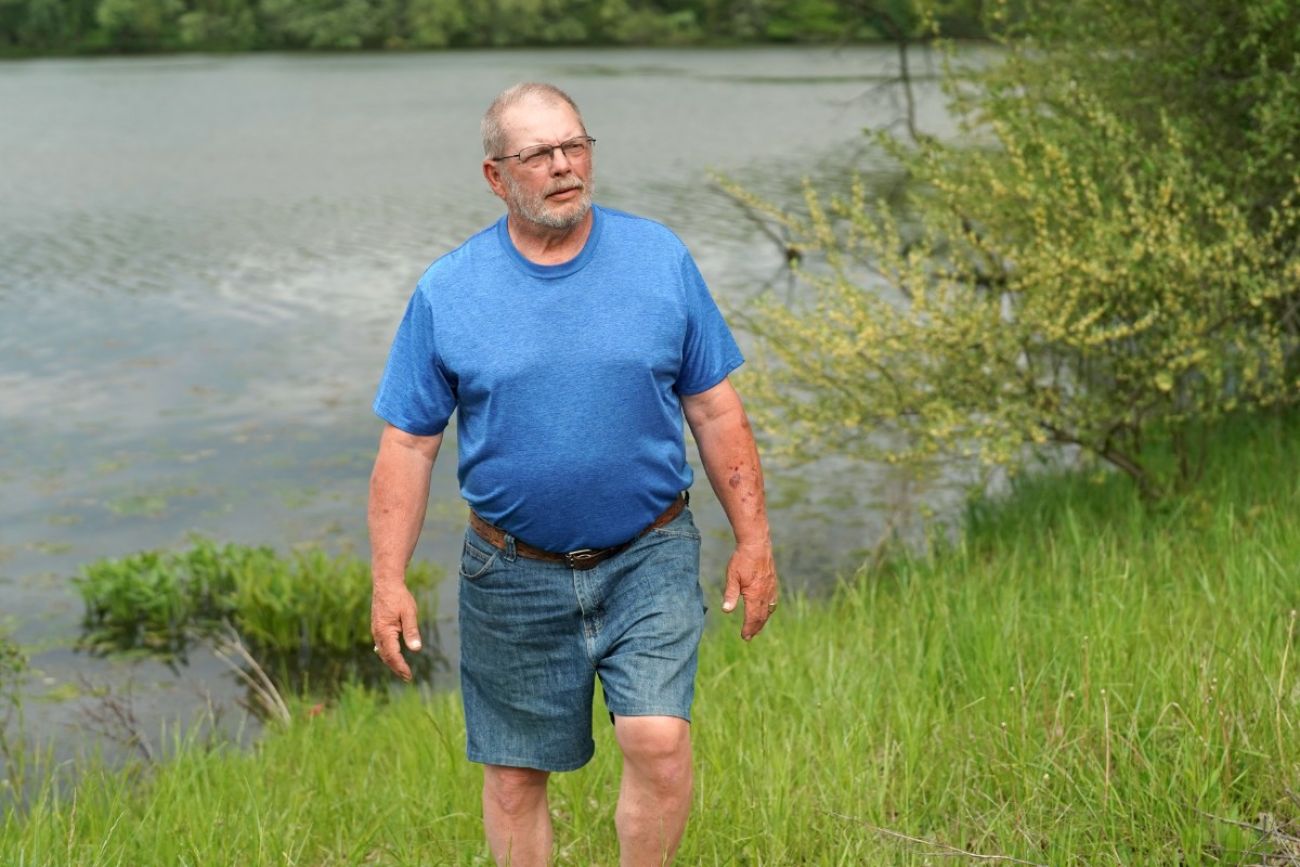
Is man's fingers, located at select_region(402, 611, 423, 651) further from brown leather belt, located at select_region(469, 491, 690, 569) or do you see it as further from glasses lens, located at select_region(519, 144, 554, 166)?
glasses lens, located at select_region(519, 144, 554, 166)

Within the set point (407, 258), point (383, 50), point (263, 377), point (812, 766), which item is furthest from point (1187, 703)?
point (383, 50)

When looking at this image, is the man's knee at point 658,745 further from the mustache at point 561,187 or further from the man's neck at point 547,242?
the mustache at point 561,187

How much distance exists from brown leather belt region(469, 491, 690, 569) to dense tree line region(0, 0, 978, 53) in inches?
2811

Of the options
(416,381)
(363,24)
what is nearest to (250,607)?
(416,381)

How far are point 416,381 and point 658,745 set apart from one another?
0.98 m

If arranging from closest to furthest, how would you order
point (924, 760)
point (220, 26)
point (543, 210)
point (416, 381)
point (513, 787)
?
point (543, 210)
point (416, 381)
point (513, 787)
point (924, 760)
point (220, 26)

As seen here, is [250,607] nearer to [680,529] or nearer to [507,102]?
[680,529]

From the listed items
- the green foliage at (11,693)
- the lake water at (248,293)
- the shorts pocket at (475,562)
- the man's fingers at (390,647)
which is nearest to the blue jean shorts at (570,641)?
the shorts pocket at (475,562)

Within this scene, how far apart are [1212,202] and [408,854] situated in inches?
199

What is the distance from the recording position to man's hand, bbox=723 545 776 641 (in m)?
3.71

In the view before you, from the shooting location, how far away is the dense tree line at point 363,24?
245 ft

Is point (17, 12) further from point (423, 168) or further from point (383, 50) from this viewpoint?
Answer: point (423, 168)

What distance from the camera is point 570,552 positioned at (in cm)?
358

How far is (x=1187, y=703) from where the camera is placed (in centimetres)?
421
